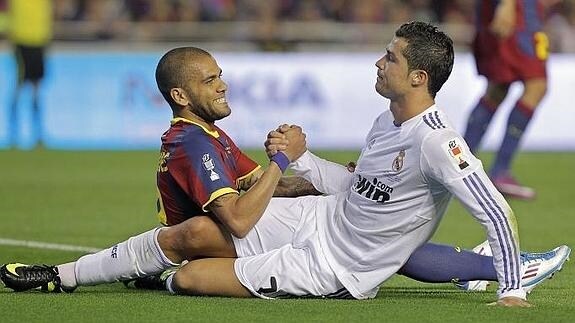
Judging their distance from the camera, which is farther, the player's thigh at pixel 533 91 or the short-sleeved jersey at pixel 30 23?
the short-sleeved jersey at pixel 30 23

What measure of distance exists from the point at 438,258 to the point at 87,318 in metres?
1.79

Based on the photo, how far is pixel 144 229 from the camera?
33.0 ft

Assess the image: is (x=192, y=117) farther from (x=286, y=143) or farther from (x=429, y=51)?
(x=429, y=51)

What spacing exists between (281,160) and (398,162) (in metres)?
0.63

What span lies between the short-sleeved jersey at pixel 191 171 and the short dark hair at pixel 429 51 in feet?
3.47

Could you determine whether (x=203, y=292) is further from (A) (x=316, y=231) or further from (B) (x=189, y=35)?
(B) (x=189, y=35)

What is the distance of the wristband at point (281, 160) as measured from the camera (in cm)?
661

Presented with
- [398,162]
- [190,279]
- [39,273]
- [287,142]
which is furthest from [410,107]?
[39,273]

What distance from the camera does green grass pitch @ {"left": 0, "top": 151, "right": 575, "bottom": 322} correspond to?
602 centimetres

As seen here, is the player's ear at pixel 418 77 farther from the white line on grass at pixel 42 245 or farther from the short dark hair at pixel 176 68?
the white line on grass at pixel 42 245

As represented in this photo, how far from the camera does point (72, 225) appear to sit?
10.3m

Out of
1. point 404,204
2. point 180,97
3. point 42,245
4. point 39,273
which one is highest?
point 180,97

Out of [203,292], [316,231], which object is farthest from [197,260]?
[316,231]

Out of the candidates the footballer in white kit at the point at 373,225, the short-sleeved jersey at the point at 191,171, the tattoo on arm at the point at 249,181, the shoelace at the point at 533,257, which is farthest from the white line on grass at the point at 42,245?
the shoelace at the point at 533,257
